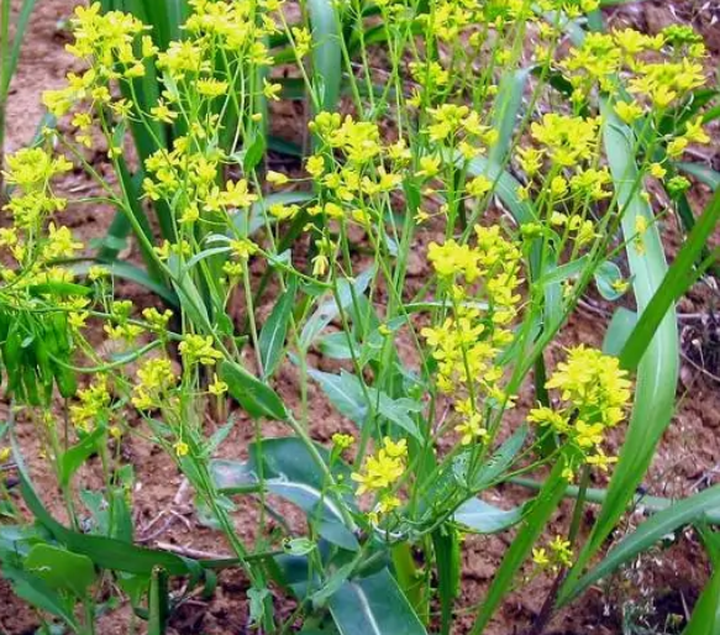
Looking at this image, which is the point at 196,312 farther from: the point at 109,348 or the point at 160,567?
the point at 109,348

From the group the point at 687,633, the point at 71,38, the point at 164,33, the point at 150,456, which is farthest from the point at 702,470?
the point at 71,38

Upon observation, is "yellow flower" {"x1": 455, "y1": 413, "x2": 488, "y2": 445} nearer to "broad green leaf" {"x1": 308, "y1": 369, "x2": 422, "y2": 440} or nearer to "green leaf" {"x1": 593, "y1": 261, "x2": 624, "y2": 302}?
"broad green leaf" {"x1": 308, "y1": 369, "x2": 422, "y2": 440}

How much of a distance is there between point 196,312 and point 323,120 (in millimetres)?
255

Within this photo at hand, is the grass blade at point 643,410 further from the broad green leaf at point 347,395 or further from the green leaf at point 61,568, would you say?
the green leaf at point 61,568

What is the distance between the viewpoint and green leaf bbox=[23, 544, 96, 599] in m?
1.45

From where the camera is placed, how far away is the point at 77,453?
4.99 feet

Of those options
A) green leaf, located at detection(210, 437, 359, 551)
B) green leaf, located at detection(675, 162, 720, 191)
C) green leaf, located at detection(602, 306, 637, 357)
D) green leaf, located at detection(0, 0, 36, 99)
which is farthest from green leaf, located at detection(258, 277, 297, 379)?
green leaf, located at detection(675, 162, 720, 191)

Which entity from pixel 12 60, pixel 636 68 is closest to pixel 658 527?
pixel 636 68

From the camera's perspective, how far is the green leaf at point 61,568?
145 centimetres

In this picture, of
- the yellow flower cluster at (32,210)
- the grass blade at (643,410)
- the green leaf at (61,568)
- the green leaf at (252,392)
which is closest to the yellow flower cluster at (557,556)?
the grass blade at (643,410)

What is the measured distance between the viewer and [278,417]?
4.45ft

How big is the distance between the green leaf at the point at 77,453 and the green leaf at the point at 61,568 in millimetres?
113

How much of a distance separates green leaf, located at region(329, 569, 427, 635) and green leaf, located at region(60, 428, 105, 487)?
1.14 feet

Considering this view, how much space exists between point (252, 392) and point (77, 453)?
0.32m
